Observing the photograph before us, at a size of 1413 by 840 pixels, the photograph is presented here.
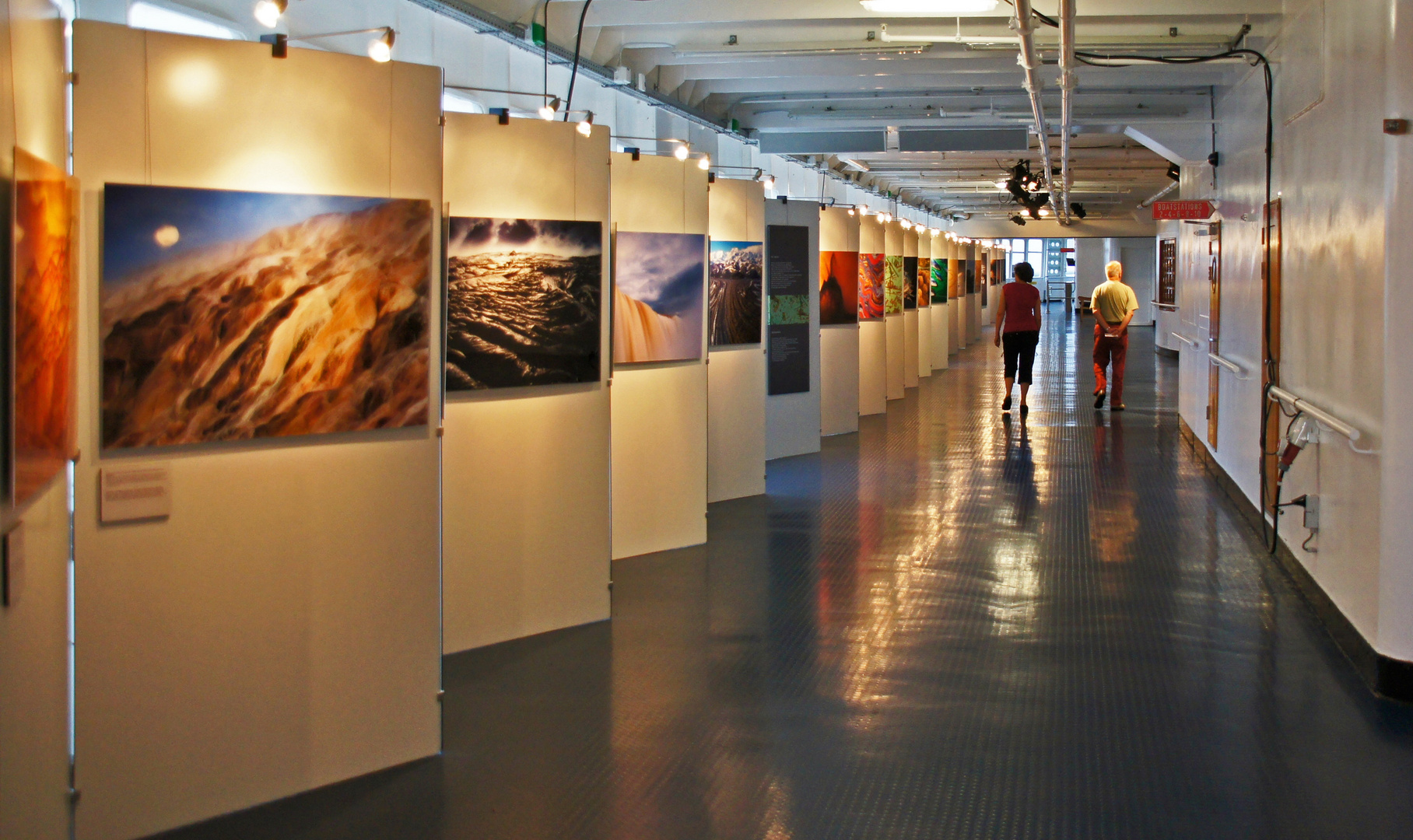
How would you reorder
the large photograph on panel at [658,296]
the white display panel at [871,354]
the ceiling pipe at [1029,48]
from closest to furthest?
the ceiling pipe at [1029,48] → the large photograph on panel at [658,296] → the white display panel at [871,354]

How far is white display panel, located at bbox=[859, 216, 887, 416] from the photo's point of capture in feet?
48.9

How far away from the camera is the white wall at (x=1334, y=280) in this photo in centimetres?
511

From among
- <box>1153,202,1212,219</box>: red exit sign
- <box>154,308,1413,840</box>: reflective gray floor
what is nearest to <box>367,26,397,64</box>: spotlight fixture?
<box>154,308,1413,840</box>: reflective gray floor

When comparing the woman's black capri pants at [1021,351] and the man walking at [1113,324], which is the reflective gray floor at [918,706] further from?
the man walking at [1113,324]

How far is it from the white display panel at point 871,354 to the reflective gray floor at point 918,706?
6593 mm

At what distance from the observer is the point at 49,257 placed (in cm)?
301

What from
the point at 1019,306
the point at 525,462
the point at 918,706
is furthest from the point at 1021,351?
the point at 918,706

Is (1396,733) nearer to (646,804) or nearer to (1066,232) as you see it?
(646,804)

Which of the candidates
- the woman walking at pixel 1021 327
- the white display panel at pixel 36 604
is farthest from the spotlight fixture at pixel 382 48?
the woman walking at pixel 1021 327

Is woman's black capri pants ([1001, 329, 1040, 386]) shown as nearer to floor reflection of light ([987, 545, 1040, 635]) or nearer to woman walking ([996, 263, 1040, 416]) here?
woman walking ([996, 263, 1040, 416])

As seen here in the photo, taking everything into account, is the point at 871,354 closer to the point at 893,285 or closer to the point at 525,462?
the point at 893,285

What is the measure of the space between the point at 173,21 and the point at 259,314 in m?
2.76

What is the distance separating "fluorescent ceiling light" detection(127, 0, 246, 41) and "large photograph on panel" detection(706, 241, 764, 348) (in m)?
3.89

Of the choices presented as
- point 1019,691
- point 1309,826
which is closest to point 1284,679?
point 1019,691
